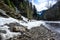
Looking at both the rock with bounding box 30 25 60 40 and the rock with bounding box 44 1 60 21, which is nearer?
the rock with bounding box 30 25 60 40

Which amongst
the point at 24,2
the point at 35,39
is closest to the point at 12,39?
the point at 35,39

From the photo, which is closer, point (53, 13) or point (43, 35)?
point (43, 35)

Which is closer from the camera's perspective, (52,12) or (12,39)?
(12,39)

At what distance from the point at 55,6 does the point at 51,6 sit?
106cm

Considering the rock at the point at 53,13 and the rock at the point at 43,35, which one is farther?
the rock at the point at 53,13

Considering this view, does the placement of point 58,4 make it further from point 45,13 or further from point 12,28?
point 12,28

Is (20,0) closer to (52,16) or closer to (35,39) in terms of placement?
(52,16)

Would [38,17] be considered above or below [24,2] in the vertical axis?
below

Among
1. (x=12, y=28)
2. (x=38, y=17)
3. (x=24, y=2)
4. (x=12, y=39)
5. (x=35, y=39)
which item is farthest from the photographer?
(x=38, y=17)

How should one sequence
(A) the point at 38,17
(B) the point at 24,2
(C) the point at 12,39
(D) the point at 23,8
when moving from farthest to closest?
(A) the point at 38,17
(B) the point at 24,2
(D) the point at 23,8
(C) the point at 12,39

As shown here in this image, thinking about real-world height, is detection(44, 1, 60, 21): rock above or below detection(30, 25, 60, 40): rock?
below

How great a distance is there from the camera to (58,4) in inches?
1017

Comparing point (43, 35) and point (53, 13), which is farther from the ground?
point (43, 35)

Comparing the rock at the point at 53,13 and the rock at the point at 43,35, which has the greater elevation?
the rock at the point at 43,35
